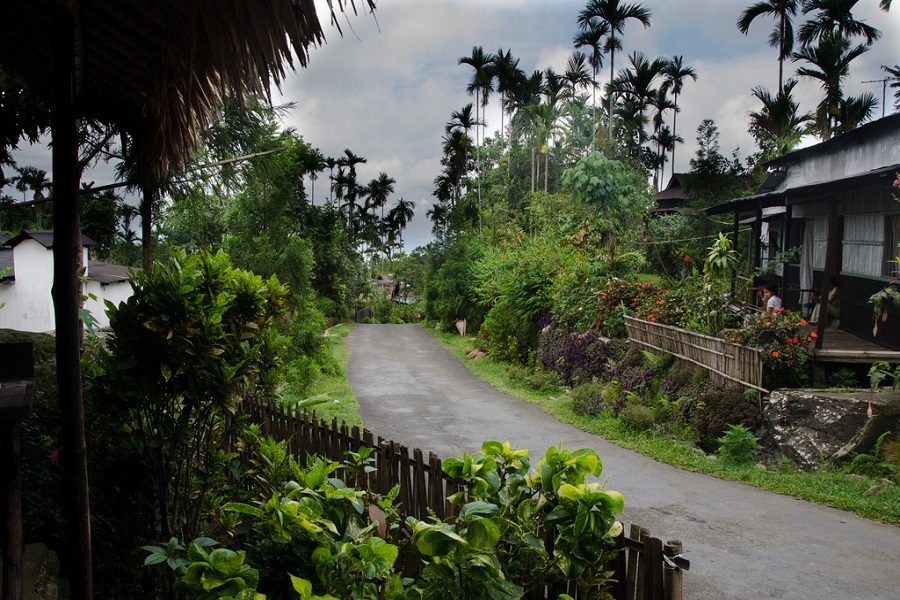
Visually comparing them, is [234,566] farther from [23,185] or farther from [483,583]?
[23,185]

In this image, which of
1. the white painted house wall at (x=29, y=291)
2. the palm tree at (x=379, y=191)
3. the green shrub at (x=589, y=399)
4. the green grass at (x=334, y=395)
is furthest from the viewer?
the palm tree at (x=379, y=191)

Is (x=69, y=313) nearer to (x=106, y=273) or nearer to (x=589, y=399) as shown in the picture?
(x=589, y=399)

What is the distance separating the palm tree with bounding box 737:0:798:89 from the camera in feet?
91.8

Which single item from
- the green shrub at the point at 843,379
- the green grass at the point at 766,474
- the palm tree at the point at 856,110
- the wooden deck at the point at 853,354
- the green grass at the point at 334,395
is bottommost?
the green grass at the point at 334,395

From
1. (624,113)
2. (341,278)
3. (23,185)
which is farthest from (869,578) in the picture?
(23,185)

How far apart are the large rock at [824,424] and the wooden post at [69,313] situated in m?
8.81

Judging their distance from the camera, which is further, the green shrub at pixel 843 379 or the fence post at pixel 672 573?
the green shrub at pixel 843 379

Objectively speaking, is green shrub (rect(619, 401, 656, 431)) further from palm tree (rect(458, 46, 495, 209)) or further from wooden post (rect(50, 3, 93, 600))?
palm tree (rect(458, 46, 495, 209))

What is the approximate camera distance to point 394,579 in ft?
8.80

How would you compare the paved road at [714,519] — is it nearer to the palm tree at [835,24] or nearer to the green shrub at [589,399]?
the green shrub at [589,399]

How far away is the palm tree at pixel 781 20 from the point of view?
27969mm

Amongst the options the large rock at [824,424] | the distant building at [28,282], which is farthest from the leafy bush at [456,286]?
the large rock at [824,424]

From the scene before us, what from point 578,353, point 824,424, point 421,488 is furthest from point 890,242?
point 421,488

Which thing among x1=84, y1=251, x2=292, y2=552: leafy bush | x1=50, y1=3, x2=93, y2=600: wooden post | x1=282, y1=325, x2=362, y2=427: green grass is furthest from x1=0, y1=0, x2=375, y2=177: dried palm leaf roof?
x1=282, y1=325, x2=362, y2=427: green grass
